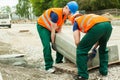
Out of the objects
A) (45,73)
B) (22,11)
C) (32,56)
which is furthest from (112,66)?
(22,11)

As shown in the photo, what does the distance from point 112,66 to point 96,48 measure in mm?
1052

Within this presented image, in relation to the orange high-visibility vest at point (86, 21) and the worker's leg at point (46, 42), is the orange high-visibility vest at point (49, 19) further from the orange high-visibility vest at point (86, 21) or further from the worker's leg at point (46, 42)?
the orange high-visibility vest at point (86, 21)

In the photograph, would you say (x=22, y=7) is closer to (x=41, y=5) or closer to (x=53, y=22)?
(x=41, y=5)

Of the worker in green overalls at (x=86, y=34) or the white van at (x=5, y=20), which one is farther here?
the white van at (x=5, y=20)

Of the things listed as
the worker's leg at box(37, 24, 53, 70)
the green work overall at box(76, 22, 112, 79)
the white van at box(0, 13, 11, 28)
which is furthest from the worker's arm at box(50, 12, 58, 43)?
the white van at box(0, 13, 11, 28)

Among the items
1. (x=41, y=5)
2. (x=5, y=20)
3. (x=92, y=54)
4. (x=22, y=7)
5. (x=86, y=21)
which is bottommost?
(x=22, y=7)

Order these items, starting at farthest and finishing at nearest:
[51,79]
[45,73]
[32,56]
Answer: [32,56] → [45,73] → [51,79]

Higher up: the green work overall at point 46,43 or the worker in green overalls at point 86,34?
the worker in green overalls at point 86,34

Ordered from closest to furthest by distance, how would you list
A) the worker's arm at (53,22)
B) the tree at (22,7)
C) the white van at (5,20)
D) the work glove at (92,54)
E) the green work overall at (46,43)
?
the work glove at (92,54) → the worker's arm at (53,22) → the green work overall at (46,43) → the white van at (5,20) → the tree at (22,7)

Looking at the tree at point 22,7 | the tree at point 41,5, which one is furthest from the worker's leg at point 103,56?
the tree at point 22,7

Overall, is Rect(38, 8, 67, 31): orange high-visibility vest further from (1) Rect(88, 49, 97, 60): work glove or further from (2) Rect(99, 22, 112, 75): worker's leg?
(2) Rect(99, 22, 112, 75): worker's leg

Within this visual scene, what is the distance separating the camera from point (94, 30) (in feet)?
22.9

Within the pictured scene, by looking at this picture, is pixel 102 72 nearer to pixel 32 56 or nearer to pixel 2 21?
pixel 32 56

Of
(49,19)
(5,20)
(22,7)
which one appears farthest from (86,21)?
(22,7)
